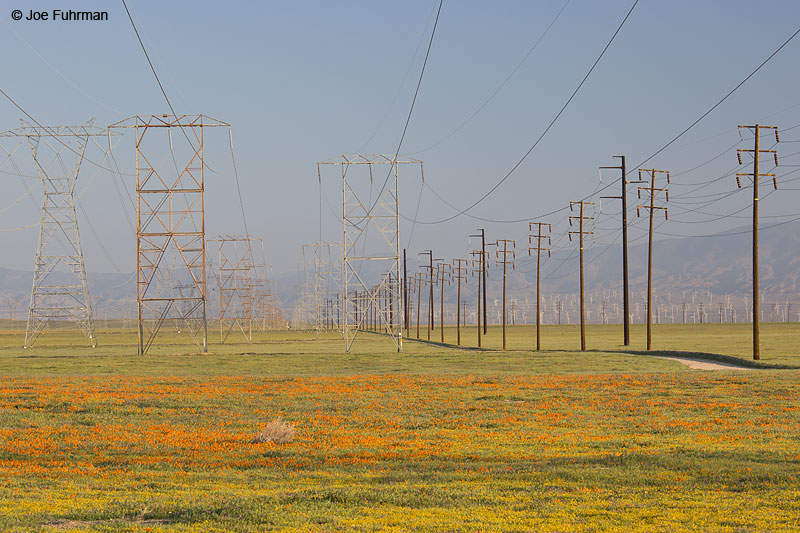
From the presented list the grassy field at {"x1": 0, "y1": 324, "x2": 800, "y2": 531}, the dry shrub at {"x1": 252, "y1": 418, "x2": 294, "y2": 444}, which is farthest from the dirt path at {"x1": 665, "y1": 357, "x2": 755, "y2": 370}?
the dry shrub at {"x1": 252, "y1": 418, "x2": 294, "y2": 444}

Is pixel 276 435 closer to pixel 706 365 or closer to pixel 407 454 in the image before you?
pixel 407 454

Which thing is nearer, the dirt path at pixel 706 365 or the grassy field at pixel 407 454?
the grassy field at pixel 407 454

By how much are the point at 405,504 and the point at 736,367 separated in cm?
4949

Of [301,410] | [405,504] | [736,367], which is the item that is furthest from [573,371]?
[405,504]

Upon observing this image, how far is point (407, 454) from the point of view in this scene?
24672mm

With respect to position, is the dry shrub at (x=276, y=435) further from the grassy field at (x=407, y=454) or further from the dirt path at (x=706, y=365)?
the dirt path at (x=706, y=365)

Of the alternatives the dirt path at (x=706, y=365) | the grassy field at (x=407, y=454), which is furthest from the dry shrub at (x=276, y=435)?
the dirt path at (x=706, y=365)

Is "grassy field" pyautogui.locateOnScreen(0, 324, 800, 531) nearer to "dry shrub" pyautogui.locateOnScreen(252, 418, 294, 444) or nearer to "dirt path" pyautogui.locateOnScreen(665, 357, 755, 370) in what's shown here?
"dry shrub" pyautogui.locateOnScreen(252, 418, 294, 444)

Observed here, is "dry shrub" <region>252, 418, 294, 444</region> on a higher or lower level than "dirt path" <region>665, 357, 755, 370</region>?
higher

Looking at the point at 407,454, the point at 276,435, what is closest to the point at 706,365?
the point at 276,435

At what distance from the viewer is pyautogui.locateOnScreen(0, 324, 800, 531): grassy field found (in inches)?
632

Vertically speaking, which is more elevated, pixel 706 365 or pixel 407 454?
pixel 407 454

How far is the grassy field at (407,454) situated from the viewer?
1606 centimetres

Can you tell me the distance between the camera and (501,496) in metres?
18.0
